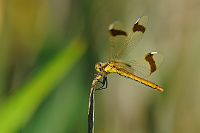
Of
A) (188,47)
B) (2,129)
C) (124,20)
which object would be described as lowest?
(2,129)

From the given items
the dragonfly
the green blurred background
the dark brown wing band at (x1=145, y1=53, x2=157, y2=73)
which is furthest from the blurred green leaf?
the dark brown wing band at (x1=145, y1=53, x2=157, y2=73)

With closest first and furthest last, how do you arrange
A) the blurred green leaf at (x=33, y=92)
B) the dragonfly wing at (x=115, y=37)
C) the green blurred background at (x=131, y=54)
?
the blurred green leaf at (x=33, y=92) < the dragonfly wing at (x=115, y=37) < the green blurred background at (x=131, y=54)

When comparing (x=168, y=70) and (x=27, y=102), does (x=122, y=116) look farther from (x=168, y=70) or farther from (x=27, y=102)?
(x=27, y=102)

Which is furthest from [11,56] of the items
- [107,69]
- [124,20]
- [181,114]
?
[181,114]

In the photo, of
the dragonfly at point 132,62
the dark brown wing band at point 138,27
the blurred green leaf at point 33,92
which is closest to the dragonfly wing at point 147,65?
the dragonfly at point 132,62

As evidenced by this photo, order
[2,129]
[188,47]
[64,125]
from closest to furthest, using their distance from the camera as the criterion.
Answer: [2,129]
[64,125]
[188,47]

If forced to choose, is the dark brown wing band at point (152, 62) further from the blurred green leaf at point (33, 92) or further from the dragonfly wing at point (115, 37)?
the blurred green leaf at point (33, 92)
